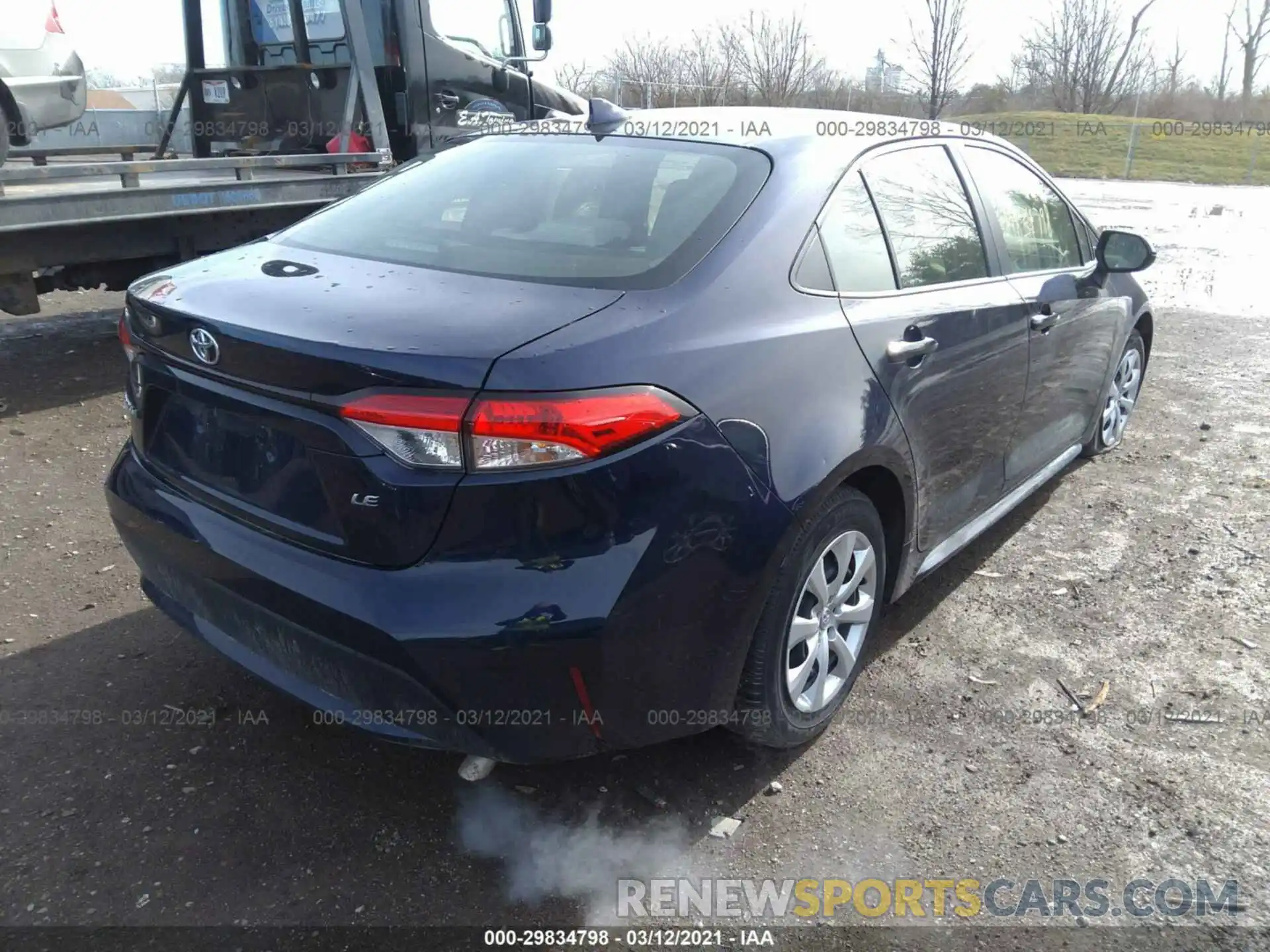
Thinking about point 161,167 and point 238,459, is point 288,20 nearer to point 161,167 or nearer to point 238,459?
point 161,167

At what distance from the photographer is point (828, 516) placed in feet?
8.13

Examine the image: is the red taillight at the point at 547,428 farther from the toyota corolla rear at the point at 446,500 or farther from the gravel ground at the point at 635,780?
the gravel ground at the point at 635,780

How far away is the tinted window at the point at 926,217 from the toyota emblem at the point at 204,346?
1.90 m

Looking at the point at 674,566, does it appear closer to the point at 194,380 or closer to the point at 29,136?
the point at 194,380

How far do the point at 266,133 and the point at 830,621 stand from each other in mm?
7112

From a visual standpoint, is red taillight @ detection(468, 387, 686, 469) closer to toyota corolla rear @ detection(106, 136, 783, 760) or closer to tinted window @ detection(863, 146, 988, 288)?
toyota corolla rear @ detection(106, 136, 783, 760)

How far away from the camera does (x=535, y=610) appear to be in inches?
76.6

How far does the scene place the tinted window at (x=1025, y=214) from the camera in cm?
353

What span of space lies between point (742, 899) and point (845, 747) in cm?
69

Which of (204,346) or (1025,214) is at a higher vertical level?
(1025,214)

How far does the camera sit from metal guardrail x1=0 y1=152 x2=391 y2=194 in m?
4.58

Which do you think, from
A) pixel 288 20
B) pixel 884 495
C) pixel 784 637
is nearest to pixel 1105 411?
pixel 884 495

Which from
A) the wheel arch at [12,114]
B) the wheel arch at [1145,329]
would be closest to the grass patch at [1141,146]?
the wheel arch at [1145,329]

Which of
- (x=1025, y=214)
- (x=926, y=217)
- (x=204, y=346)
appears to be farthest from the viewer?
(x=1025, y=214)
